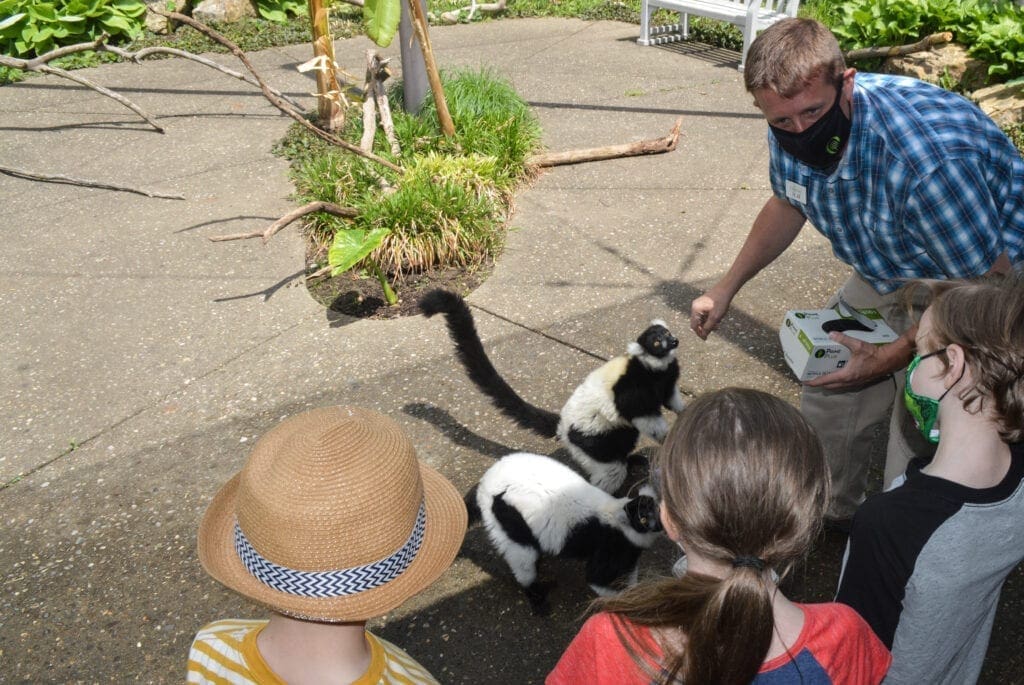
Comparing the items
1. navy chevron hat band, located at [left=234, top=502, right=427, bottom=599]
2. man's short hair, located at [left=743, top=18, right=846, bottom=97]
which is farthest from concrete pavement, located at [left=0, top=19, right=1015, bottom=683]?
man's short hair, located at [left=743, top=18, right=846, bottom=97]

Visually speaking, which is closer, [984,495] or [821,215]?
[984,495]

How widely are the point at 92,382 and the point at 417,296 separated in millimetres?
2040

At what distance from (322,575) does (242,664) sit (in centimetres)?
30

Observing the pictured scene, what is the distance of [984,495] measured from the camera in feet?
6.13

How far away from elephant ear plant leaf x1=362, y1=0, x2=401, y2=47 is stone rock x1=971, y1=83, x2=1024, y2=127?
494cm

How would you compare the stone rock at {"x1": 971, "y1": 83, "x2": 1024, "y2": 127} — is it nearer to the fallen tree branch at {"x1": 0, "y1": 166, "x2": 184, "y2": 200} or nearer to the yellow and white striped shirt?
the fallen tree branch at {"x1": 0, "y1": 166, "x2": 184, "y2": 200}

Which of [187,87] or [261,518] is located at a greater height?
[261,518]

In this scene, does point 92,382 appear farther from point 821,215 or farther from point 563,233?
point 821,215

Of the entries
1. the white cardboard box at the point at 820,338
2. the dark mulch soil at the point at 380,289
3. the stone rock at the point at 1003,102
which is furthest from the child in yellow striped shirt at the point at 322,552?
the stone rock at the point at 1003,102

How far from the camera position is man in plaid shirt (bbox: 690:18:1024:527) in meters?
2.69

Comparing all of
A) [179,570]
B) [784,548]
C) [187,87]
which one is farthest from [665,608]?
[187,87]

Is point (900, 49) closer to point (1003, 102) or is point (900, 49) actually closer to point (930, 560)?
point (1003, 102)

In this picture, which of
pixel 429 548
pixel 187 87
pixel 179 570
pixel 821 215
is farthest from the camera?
pixel 187 87

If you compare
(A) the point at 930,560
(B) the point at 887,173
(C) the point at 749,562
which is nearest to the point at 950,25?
(B) the point at 887,173
